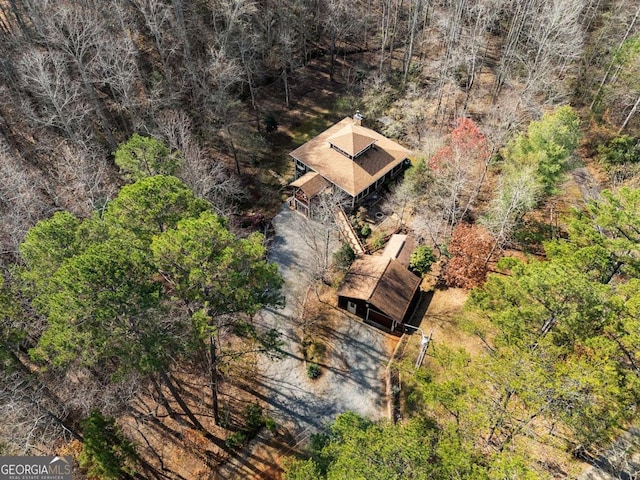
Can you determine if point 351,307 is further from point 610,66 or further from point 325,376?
point 610,66

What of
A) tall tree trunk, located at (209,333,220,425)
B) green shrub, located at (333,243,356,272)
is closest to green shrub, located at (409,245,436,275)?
green shrub, located at (333,243,356,272)

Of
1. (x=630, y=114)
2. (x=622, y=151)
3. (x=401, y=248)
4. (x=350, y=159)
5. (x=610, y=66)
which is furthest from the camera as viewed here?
(x=610, y=66)

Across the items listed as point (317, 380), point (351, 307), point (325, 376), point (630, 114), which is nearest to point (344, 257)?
point (351, 307)

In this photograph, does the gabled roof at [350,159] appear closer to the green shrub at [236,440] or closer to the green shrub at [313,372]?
the green shrub at [313,372]

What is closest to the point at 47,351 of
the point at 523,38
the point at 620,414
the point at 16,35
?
the point at 620,414

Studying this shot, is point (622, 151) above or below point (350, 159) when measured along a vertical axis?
above

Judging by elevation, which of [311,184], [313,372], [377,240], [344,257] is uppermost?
[311,184]

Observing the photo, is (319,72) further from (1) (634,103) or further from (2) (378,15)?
(1) (634,103)
